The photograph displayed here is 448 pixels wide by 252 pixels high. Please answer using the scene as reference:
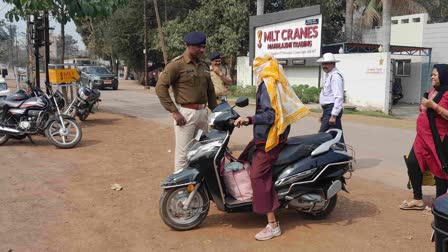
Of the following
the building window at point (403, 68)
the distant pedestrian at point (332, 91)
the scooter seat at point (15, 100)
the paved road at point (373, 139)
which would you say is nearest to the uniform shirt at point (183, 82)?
the distant pedestrian at point (332, 91)

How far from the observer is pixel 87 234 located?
4.40m

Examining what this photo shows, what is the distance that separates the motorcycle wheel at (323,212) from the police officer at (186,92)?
1.41 m

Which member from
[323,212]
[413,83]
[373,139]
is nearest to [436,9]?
[413,83]

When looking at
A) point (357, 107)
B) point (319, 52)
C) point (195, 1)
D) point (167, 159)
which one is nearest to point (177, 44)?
point (195, 1)

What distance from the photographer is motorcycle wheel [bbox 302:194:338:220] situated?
15.6 ft

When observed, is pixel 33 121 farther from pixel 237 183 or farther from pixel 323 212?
pixel 323 212

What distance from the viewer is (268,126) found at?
165 inches

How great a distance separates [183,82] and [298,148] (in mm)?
1467

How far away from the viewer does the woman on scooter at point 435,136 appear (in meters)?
4.64

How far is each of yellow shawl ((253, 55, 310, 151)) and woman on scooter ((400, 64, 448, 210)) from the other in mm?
1451

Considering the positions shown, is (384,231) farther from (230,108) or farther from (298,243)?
(230,108)

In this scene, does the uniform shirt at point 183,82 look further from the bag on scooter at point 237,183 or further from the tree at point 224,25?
the tree at point 224,25

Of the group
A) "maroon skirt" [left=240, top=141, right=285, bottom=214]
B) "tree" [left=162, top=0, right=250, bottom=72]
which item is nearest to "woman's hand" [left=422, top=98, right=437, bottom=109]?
"maroon skirt" [left=240, top=141, right=285, bottom=214]

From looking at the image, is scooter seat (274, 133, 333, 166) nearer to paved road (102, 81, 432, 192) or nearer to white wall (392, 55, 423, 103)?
paved road (102, 81, 432, 192)
